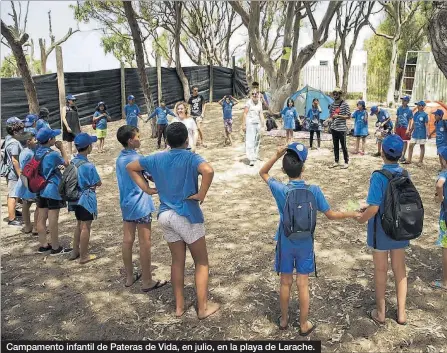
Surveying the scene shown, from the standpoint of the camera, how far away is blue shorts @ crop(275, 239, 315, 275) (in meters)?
3.40

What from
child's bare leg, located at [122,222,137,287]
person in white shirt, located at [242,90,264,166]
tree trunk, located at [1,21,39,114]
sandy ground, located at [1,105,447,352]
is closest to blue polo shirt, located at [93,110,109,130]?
tree trunk, located at [1,21,39,114]

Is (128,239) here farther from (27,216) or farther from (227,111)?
(227,111)

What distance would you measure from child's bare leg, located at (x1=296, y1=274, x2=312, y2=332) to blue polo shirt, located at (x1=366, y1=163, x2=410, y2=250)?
667mm

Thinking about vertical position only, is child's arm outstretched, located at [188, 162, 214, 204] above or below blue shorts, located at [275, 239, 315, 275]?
above

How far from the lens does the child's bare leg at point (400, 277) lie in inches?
143

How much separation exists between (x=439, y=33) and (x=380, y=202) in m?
1.65

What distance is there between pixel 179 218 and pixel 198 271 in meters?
0.56

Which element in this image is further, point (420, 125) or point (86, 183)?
point (420, 125)

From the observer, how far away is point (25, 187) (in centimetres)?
591

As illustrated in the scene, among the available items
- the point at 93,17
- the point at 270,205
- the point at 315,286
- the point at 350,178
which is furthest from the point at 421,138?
the point at 93,17

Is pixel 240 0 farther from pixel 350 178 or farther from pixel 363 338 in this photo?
pixel 363 338

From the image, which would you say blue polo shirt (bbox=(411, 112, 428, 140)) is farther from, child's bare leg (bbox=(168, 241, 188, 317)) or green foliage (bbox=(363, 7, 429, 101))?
green foliage (bbox=(363, 7, 429, 101))

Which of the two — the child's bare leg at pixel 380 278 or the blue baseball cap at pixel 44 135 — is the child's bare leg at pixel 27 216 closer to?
the blue baseball cap at pixel 44 135

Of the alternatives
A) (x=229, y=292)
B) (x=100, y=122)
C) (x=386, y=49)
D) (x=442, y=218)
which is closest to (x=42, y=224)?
(x=229, y=292)
